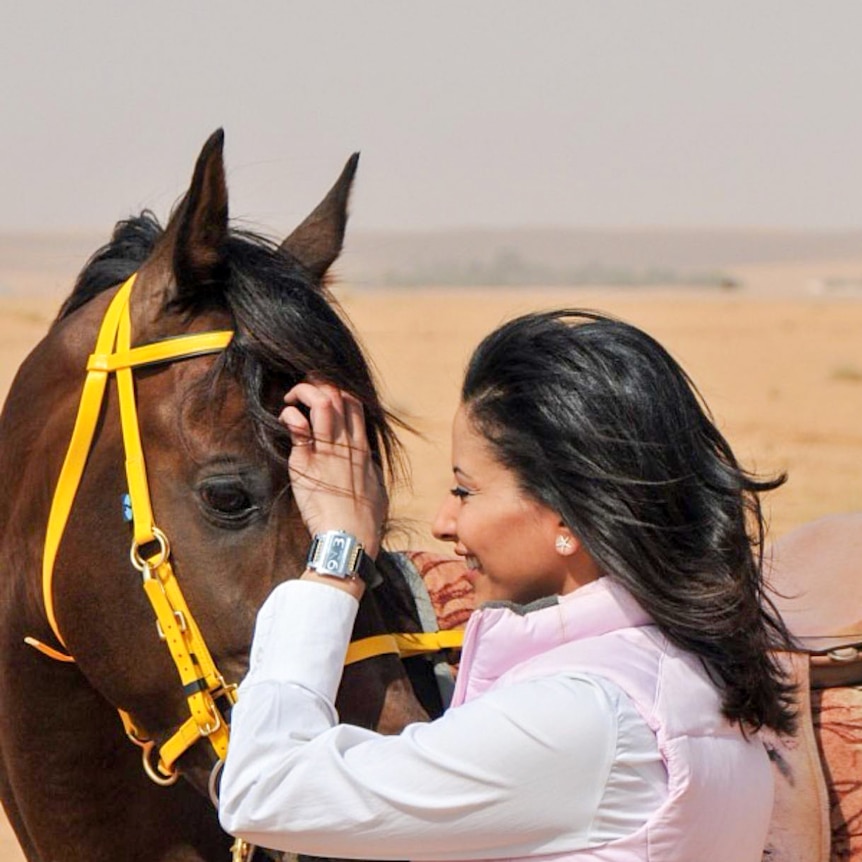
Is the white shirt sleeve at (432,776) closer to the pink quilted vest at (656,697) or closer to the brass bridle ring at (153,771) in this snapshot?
the pink quilted vest at (656,697)

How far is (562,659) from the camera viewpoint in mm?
2154

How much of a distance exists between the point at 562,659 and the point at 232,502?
27.4 inches

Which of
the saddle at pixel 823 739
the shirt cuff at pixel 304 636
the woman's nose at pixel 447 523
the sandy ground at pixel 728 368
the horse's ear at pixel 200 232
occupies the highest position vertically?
the horse's ear at pixel 200 232

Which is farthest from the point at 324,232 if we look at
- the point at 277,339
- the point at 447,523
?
the point at 447,523

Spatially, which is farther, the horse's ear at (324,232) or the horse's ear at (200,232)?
the horse's ear at (324,232)

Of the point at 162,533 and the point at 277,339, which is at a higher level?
the point at 277,339

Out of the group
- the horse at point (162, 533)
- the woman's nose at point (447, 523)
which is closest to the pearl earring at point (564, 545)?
the woman's nose at point (447, 523)

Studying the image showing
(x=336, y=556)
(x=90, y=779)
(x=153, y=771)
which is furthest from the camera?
(x=90, y=779)

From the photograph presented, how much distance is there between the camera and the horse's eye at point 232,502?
2.54 m

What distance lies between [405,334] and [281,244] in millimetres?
23011

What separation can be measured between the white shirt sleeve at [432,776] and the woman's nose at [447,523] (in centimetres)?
33

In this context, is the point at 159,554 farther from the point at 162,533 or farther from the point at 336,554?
the point at 336,554

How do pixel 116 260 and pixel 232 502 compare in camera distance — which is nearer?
pixel 232 502

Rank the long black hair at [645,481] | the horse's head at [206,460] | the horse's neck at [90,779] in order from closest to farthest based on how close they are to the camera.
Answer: the long black hair at [645,481] → the horse's head at [206,460] → the horse's neck at [90,779]
